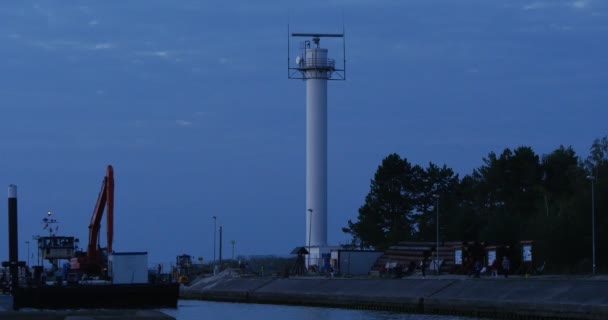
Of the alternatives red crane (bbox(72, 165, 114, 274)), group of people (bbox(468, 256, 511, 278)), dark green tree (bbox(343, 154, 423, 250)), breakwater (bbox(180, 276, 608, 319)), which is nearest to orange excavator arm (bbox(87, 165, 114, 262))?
red crane (bbox(72, 165, 114, 274))

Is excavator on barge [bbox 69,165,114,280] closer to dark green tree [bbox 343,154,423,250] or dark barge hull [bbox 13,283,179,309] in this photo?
dark barge hull [bbox 13,283,179,309]

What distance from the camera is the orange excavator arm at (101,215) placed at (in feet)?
231

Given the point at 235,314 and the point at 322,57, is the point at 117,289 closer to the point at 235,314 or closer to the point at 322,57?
the point at 235,314

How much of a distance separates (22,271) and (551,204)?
40802 millimetres

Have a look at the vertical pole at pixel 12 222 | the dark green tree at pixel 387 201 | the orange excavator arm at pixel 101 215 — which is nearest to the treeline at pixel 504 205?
the dark green tree at pixel 387 201

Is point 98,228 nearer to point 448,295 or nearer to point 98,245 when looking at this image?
point 98,245

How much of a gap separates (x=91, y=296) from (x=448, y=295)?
60.3 feet

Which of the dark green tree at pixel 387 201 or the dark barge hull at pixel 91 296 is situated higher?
the dark green tree at pixel 387 201

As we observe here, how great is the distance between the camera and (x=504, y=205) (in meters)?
103

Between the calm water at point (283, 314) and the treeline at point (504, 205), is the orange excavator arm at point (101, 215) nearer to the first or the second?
the calm water at point (283, 314)

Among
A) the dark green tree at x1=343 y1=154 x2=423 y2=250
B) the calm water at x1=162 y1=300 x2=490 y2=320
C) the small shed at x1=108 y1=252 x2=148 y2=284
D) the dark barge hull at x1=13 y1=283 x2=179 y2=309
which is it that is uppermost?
the dark green tree at x1=343 y1=154 x2=423 y2=250

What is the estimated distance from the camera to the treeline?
248ft

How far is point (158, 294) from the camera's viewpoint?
62.7 metres

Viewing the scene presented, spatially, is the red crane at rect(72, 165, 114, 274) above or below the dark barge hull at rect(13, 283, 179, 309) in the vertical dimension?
above
